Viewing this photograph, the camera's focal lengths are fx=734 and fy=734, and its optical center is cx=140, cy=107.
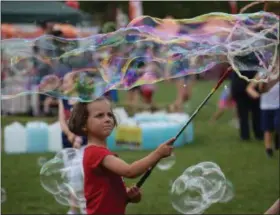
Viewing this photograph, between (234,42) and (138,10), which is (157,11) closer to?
(138,10)

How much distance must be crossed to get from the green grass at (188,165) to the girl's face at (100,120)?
103 inches

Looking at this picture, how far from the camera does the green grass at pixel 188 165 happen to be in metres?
6.80

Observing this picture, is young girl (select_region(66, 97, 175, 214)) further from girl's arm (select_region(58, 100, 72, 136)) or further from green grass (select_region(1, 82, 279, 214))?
green grass (select_region(1, 82, 279, 214))

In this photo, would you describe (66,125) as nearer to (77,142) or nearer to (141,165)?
(77,142)

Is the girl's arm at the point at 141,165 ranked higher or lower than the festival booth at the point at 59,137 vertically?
higher

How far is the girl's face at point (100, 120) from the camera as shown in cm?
409

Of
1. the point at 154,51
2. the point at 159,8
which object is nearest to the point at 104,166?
the point at 154,51

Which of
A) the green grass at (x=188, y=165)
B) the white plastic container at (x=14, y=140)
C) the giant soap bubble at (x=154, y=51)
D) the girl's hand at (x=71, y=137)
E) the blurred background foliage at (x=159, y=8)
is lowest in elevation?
the green grass at (x=188, y=165)

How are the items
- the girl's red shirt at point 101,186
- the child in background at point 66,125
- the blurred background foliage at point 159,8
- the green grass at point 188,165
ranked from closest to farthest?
the girl's red shirt at point 101,186
the child in background at point 66,125
the green grass at point 188,165
the blurred background foliage at point 159,8

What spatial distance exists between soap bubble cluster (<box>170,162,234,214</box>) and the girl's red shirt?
1102 mm

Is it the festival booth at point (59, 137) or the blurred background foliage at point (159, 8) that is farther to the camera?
the blurred background foliage at point (159, 8)

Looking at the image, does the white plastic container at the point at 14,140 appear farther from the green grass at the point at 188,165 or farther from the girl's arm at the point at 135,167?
the girl's arm at the point at 135,167

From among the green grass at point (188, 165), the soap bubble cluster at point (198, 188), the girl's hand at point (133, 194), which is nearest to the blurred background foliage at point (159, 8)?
the green grass at point (188, 165)

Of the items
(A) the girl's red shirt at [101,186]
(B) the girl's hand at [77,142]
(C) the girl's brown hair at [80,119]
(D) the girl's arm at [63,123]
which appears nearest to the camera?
(A) the girl's red shirt at [101,186]
